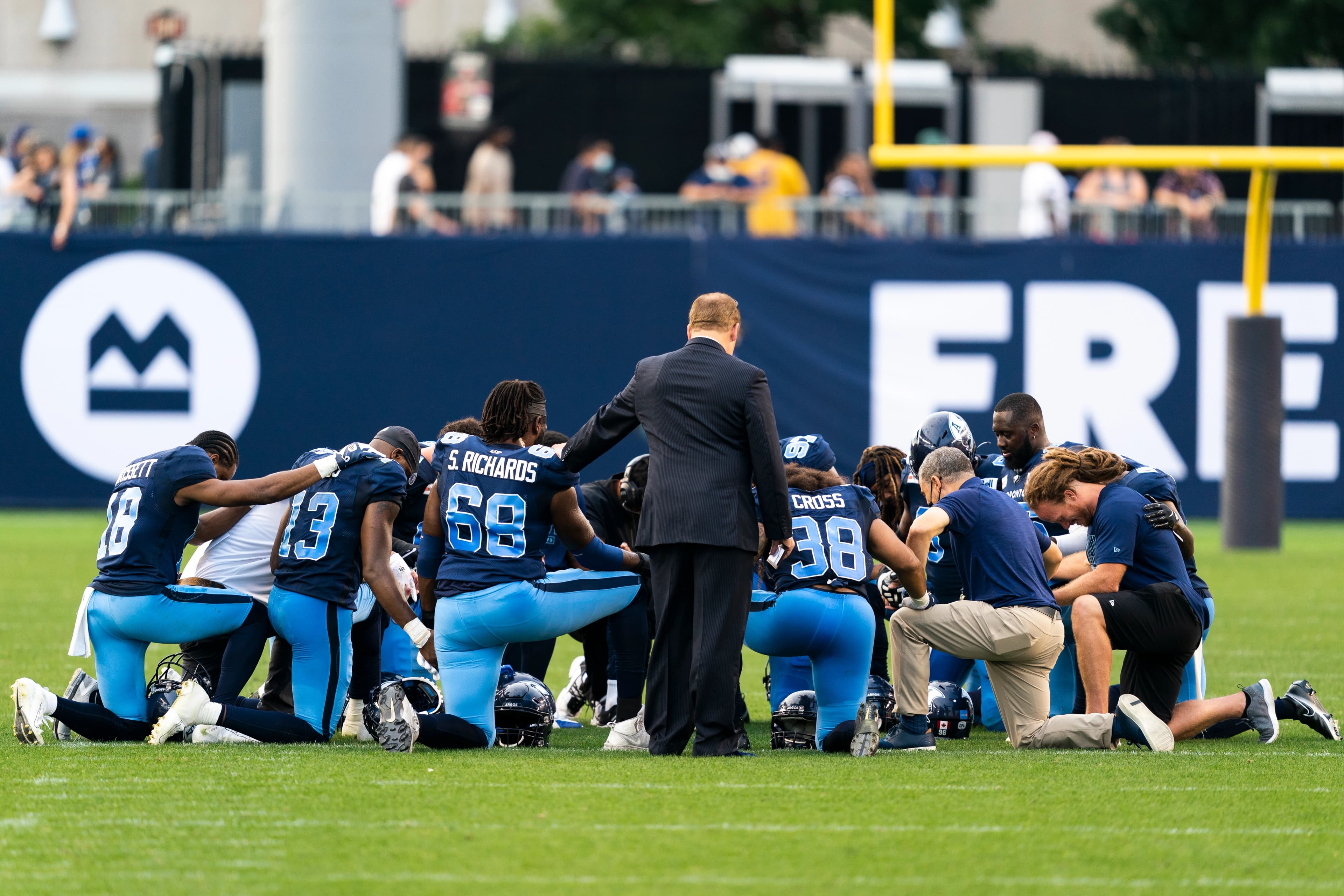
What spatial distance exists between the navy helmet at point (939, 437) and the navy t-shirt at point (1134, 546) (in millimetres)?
892

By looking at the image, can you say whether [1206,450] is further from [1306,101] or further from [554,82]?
[554,82]

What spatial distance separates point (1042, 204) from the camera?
18547 millimetres

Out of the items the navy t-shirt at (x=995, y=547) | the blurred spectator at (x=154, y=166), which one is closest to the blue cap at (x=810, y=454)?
the navy t-shirt at (x=995, y=547)

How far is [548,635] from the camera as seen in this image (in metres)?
7.50

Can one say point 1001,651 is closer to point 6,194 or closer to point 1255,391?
point 1255,391

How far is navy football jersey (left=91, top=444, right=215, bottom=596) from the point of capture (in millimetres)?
7473

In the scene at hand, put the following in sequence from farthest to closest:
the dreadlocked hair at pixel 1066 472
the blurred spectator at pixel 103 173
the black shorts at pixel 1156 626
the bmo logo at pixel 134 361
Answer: the blurred spectator at pixel 103 173, the bmo logo at pixel 134 361, the dreadlocked hair at pixel 1066 472, the black shorts at pixel 1156 626

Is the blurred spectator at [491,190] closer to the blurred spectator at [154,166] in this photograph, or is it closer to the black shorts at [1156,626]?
the blurred spectator at [154,166]

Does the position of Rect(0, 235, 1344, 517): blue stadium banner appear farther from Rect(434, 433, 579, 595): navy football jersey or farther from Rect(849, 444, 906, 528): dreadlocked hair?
Rect(434, 433, 579, 595): navy football jersey

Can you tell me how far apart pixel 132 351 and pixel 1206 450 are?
1068 centimetres

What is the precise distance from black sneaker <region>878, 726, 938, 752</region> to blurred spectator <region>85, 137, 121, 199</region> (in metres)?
13.2

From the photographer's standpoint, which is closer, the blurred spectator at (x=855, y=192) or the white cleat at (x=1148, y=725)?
the white cleat at (x=1148, y=725)

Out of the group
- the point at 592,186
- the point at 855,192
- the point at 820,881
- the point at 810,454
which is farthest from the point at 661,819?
the point at 592,186

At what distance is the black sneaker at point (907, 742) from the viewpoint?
296 inches
